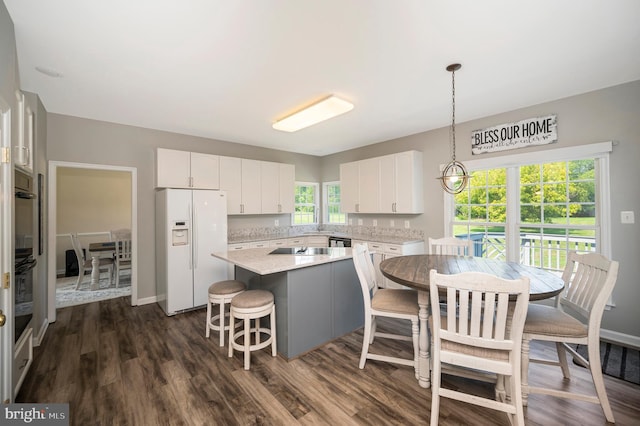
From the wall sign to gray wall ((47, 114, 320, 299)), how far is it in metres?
4.04

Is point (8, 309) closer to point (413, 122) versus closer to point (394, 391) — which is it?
point (394, 391)

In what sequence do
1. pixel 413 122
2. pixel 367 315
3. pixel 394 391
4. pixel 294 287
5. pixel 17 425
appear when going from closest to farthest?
1. pixel 17 425
2. pixel 394 391
3. pixel 367 315
4. pixel 294 287
5. pixel 413 122

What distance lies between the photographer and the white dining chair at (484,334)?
1.51 meters

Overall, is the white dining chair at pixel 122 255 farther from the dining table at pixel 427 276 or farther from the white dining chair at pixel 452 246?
the white dining chair at pixel 452 246

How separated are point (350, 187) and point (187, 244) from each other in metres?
2.94

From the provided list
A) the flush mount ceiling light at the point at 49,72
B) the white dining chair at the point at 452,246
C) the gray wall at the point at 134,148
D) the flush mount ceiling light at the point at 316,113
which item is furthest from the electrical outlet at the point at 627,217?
the flush mount ceiling light at the point at 49,72

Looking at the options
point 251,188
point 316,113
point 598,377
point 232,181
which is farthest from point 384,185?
point 598,377

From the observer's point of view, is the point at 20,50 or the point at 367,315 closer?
the point at 20,50

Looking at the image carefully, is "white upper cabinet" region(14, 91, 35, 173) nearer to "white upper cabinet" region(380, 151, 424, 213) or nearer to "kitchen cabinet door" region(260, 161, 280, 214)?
"kitchen cabinet door" region(260, 161, 280, 214)

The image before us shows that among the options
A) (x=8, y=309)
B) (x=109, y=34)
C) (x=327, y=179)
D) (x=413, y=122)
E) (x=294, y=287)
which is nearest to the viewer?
(x=8, y=309)

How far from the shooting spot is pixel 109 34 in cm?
189

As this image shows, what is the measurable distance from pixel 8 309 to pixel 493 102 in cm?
460

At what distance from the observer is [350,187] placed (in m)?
5.13

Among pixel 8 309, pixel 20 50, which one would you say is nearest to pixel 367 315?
pixel 8 309
